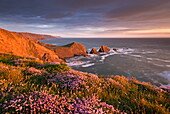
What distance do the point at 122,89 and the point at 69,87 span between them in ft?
8.79

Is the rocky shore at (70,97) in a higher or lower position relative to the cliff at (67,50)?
higher

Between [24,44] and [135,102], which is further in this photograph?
[24,44]

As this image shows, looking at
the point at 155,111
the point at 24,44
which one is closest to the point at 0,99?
the point at 155,111

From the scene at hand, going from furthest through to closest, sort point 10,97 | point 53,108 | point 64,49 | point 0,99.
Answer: point 64,49 < point 10,97 < point 0,99 < point 53,108

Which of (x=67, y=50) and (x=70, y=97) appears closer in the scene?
(x=70, y=97)

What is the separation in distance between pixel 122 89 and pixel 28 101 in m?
4.22

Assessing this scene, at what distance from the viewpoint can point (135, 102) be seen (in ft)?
12.6

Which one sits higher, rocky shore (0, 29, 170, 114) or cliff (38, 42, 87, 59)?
rocky shore (0, 29, 170, 114)

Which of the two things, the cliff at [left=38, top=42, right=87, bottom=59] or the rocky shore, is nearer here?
the rocky shore

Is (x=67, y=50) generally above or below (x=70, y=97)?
below

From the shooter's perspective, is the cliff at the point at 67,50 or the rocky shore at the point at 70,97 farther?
the cliff at the point at 67,50

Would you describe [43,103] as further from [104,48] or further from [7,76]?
[104,48]

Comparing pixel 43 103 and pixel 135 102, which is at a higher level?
pixel 43 103

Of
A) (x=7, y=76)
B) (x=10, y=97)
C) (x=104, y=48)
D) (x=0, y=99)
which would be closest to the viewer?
(x=0, y=99)
